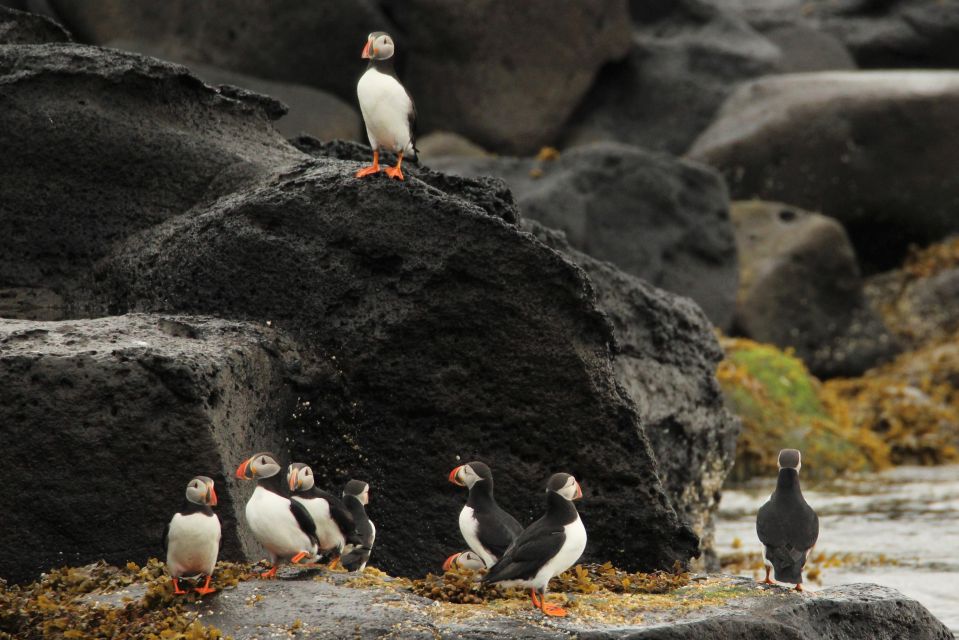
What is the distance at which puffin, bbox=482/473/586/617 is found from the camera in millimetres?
5848

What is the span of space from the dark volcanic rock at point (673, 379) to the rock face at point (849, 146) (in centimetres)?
1141

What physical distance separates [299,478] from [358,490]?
393 millimetres

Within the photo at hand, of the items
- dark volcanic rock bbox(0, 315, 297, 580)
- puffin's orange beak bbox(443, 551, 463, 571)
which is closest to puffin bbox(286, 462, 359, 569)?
dark volcanic rock bbox(0, 315, 297, 580)

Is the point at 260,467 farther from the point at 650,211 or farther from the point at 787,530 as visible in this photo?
the point at 650,211

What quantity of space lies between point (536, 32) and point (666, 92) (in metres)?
3.20

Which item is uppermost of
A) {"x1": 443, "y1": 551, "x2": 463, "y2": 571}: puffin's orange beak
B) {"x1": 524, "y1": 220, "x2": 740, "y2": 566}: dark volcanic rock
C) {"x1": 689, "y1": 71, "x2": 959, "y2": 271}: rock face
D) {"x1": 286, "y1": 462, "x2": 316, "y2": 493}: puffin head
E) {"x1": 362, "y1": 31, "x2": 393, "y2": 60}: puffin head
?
{"x1": 689, "y1": 71, "x2": 959, "y2": 271}: rock face

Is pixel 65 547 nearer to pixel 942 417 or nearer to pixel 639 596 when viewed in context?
pixel 639 596

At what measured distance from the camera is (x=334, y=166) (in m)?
7.52

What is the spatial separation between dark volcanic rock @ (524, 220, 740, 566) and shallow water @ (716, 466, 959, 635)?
3.86 ft

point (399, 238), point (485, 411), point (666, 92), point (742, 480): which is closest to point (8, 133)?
point (399, 238)

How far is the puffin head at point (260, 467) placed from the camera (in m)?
6.23

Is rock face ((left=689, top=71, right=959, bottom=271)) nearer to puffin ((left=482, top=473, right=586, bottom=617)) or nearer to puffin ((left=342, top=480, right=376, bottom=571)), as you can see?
puffin ((left=342, top=480, right=376, bottom=571))

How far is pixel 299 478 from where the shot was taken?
255 inches

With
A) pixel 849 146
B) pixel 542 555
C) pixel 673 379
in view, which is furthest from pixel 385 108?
pixel 849 146
